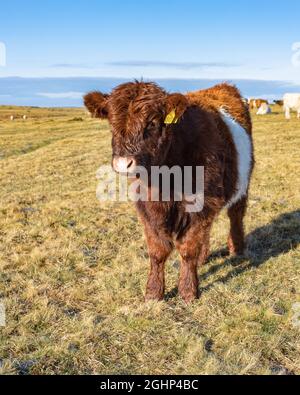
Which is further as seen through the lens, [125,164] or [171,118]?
[171,118]

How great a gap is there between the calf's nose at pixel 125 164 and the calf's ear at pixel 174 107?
1.91 feet

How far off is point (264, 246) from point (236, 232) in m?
0.84

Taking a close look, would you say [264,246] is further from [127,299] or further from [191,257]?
[127,299]

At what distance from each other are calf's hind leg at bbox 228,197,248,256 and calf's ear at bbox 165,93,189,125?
3.20 metres

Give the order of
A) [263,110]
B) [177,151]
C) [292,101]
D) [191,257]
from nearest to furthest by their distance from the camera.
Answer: [177,151] < [191,257] < [292,101] < [263,110]

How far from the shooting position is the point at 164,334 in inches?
185

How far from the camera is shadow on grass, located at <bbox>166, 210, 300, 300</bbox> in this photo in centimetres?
657

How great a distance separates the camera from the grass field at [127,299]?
4199 millimetres

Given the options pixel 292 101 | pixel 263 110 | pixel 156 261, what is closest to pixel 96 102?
pixel 156 261

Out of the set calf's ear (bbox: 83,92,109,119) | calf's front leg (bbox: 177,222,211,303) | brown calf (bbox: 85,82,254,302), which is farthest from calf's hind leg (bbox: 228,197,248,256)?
calf's ear (bbox: 83,92,109,119)

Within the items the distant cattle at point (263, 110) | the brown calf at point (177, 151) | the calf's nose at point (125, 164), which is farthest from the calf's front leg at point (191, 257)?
the distant cattle at point (263, 110)

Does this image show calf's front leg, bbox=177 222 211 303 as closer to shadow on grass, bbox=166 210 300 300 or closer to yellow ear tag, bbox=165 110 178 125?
shadow on grass, bbox=166 210 300 300

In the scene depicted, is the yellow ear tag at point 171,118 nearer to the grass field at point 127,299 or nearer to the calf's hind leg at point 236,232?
the grass field at point 127,299

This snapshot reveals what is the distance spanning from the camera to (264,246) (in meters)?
7.76
